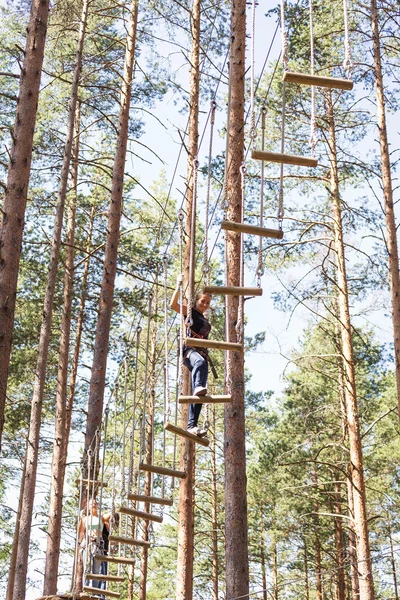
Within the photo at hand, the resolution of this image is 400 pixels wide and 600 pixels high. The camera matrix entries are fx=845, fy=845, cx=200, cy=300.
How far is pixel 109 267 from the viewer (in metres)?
10.5

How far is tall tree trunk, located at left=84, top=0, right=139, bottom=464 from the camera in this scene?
938 cm

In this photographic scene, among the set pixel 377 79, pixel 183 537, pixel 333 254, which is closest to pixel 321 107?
pixel 377 79

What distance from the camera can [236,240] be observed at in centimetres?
784

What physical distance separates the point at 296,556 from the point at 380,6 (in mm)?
13370

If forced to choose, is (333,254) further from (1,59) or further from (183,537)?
(1,59)

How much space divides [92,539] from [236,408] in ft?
5.44

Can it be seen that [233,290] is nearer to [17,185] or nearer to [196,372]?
[196,372]

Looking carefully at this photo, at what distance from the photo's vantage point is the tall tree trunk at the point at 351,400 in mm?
10430

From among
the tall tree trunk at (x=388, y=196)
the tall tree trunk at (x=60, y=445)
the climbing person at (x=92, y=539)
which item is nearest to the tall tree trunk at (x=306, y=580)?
the tall tree trunk at (x=60, y=445)

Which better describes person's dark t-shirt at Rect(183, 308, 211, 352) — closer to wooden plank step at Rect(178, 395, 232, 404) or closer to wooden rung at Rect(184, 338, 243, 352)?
wooden plank step at Rect(178, 395, 232, 404)

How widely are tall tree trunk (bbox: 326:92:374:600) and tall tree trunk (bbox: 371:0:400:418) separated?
78cm

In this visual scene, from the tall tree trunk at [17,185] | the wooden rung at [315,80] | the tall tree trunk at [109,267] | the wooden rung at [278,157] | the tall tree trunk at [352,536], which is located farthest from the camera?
the tall tree trunk at [352,536]

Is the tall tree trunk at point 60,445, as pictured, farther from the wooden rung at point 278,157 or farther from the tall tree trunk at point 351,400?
the wooden rung at point 278,157

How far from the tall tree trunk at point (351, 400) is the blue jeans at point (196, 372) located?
467cm
